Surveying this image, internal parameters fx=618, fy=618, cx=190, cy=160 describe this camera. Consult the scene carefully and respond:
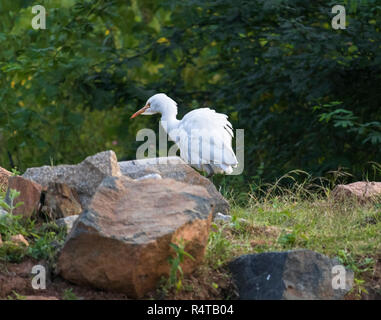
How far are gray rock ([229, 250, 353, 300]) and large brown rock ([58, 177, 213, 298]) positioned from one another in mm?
326

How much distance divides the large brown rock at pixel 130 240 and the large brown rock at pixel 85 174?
72 centimetres

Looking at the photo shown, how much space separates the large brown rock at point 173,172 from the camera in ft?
16.2

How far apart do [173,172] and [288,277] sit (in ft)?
5.86

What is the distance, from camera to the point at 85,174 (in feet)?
14.8

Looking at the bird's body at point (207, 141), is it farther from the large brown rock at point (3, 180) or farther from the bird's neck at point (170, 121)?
the large brown rock at point (3, 180)

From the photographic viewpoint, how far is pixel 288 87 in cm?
894

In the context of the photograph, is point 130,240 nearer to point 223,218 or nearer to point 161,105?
point 223,218

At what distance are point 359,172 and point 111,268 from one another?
19.3 feet

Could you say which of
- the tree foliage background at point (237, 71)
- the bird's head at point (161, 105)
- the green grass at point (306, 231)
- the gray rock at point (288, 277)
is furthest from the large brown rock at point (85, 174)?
the tree foliage background at point (237, 71)

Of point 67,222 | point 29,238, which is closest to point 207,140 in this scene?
point 67,222

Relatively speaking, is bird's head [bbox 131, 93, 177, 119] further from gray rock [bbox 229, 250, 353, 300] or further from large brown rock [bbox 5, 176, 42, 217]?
gray rock [bbox 229, 250, 353, 300]

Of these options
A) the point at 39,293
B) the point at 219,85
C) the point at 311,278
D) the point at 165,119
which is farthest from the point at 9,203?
the point at 219,85

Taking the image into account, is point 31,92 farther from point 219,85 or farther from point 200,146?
point 200,146

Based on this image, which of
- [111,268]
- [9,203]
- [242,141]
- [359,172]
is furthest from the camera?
[242,141]
